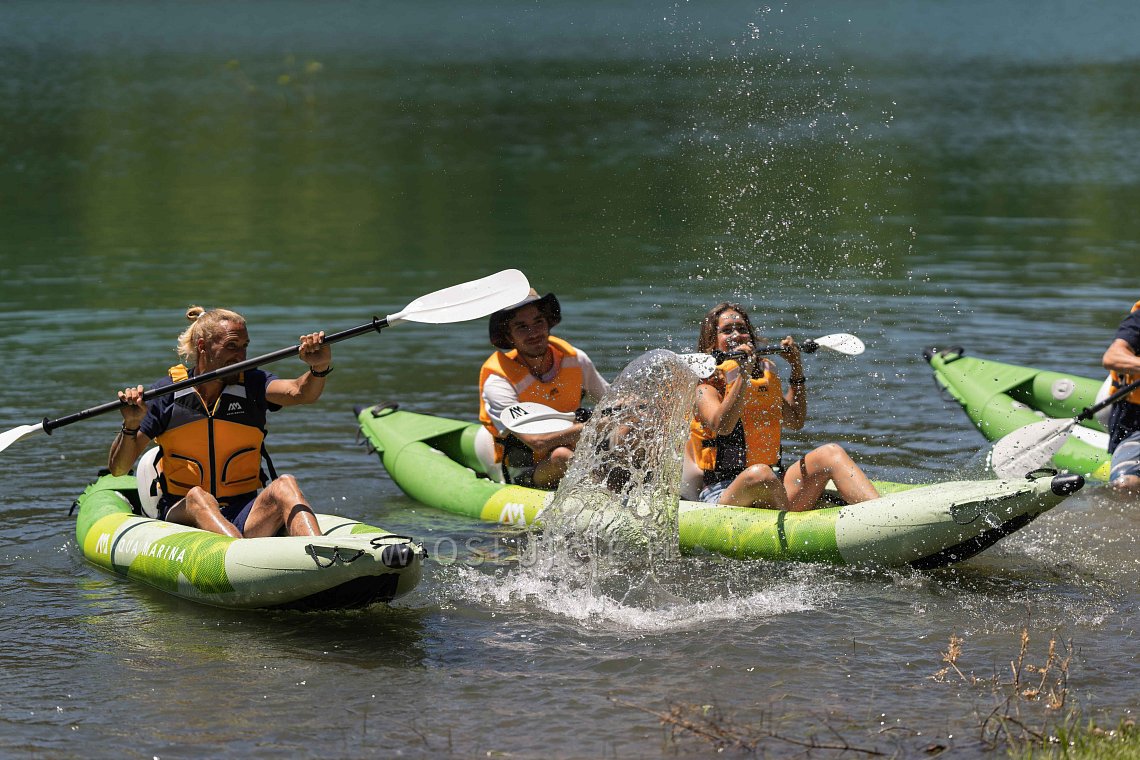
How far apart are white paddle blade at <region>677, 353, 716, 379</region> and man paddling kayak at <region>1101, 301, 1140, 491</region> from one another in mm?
2233

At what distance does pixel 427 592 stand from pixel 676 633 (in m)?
1.19

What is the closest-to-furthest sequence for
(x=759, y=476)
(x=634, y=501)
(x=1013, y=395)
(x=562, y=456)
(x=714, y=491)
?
(x=759, y=476) → (x=634, y=501) → (x=714, y=491) → (x=562, y=456) → (x=1013, y=395)

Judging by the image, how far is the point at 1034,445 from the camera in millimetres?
7141

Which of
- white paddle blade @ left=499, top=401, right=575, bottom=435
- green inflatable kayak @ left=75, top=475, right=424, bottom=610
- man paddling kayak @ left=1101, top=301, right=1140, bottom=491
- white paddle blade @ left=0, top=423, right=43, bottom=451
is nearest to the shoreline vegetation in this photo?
green inflatable kayak @ left=75, top=475, right=424, bottom=610

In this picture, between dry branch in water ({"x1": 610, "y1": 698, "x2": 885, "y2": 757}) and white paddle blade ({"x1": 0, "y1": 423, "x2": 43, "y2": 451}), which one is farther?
white paddle blade ({"x1": 0, "y1": 423, "x2": 43, "y2": 451})

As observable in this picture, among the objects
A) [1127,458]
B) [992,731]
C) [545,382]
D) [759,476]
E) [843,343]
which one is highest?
[843,343]

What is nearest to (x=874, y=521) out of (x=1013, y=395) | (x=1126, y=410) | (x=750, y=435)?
(x=750, y=435)

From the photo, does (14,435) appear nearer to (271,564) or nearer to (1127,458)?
(271,564)

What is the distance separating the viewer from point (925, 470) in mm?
8078

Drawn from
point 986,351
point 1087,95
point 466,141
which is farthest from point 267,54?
point 986,351

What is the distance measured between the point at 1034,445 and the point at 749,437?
1556 mm

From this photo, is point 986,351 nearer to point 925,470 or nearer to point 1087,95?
point 925,470

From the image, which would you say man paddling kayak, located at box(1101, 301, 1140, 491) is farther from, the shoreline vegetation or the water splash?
the shoreline vegetation

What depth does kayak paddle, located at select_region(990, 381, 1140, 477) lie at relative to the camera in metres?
7.06
